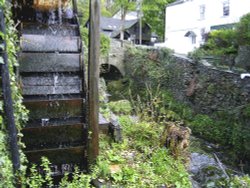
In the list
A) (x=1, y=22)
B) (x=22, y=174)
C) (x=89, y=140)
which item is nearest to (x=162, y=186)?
(x=89, y=140)

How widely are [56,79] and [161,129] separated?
2274mm

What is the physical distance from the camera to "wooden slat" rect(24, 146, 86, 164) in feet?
14.5

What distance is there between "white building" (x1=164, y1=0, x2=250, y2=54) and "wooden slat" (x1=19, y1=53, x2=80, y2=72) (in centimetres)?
1516

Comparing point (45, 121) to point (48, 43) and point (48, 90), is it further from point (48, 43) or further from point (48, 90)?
point (48, 43)

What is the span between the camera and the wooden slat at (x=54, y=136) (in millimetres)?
4480

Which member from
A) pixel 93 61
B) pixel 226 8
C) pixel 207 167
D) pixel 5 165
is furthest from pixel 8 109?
pixel 226 8

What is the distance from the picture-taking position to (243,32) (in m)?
12.4

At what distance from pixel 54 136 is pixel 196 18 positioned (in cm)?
2043

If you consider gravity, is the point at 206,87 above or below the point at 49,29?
below

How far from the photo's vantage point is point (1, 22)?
2.93m

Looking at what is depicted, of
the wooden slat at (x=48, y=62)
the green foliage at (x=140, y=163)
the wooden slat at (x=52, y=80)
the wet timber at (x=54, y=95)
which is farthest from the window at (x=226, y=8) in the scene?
the wooden slat at (x=52, y=80)

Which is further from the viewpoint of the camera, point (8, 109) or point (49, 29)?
point (49, 29)

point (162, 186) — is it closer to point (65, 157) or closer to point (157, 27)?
point (65, 157)

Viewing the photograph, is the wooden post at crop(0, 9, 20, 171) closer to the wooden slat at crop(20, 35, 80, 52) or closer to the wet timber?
the wet timber
